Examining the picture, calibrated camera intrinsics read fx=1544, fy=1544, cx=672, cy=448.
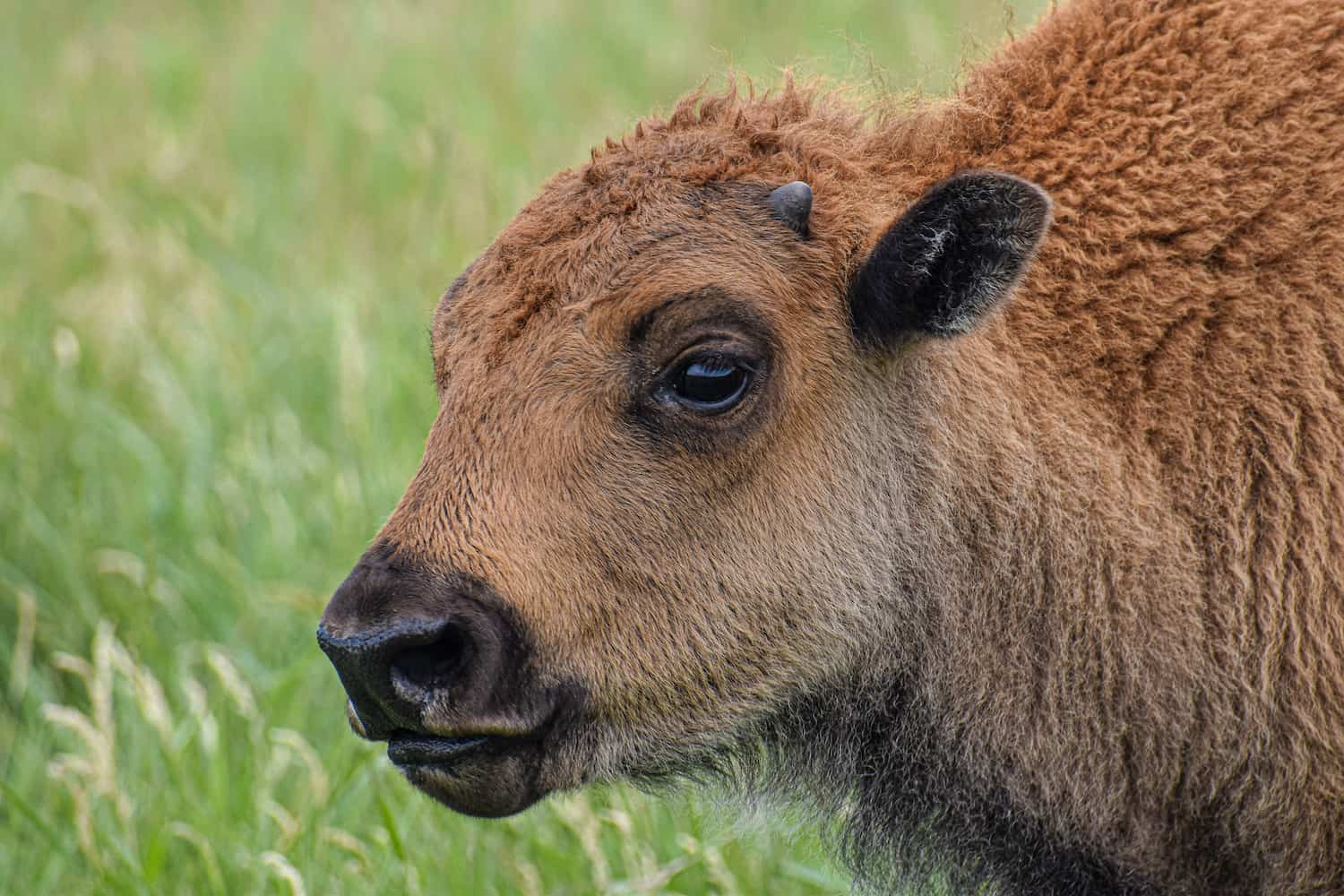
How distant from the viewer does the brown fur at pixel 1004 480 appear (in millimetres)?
4109

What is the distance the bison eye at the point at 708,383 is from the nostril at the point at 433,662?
0.86 m

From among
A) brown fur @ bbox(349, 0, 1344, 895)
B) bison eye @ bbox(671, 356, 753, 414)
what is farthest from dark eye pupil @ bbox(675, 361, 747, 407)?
brown fur @ bbox(349, 0, 1344, 895)

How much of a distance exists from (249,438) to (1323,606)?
19.3ft

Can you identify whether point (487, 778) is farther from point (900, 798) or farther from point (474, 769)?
point (900, 798)

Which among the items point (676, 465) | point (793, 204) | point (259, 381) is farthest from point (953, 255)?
point (259, 381)

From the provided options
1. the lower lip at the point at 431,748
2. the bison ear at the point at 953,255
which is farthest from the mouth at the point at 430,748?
the bison ear at the point at 953,255

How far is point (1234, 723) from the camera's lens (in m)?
4.26

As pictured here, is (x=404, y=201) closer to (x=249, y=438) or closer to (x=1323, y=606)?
(x=249, y=438)

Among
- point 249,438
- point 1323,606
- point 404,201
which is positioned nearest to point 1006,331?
point 1323,606

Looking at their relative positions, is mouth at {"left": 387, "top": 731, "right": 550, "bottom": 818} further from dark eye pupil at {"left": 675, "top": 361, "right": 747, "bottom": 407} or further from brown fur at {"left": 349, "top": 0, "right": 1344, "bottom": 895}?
dark eye pupil at {"left": 675, "top": 361, "right": 747, "bottom": 407}

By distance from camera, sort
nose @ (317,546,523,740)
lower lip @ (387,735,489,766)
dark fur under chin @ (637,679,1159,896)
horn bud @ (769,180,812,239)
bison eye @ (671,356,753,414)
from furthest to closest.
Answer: dark fur under chin @ (637,679,1159,896), horn bud @ (769,180,812,239), bison eye @ (671,356,753,414), lower lip @ (387,735,489,766), nose @ (317,546,523,740)

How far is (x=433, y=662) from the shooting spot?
12.6 ft

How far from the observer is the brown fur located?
13.5 feet

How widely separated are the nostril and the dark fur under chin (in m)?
0.84
